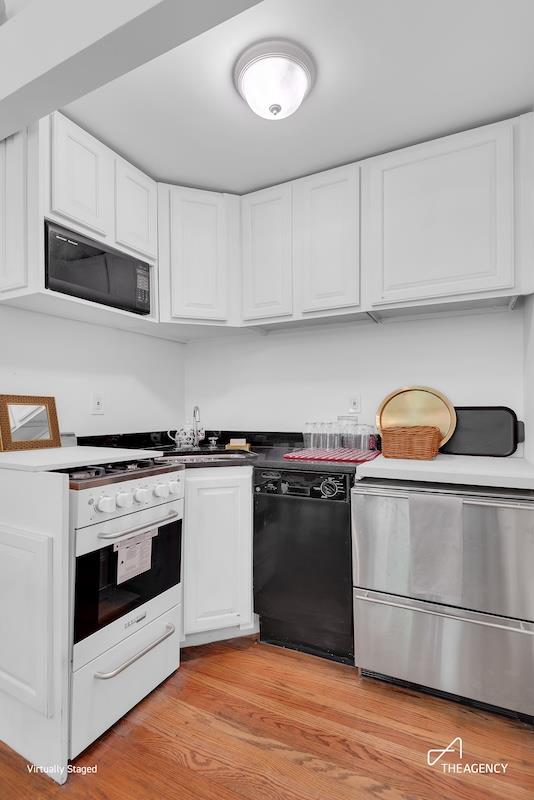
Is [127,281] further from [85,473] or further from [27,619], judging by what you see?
[27,619]

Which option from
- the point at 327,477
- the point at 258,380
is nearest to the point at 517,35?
the point at 327,477

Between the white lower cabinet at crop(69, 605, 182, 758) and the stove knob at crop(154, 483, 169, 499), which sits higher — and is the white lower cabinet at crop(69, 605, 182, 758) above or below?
below

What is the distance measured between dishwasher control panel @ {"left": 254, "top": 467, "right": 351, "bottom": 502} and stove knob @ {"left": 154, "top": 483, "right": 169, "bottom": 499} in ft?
1.54

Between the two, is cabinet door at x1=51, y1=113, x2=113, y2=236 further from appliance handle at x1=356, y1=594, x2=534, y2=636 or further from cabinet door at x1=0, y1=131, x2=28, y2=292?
appliance handle at x1=356, y1=594, x2=534, y2=636

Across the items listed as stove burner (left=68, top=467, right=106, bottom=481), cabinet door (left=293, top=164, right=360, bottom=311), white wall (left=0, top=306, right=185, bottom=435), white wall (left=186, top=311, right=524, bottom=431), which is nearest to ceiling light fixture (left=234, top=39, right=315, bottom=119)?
cabinet door (left=293, top=164, right=360, bottom=311)

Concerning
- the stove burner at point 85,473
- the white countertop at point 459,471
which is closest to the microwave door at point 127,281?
the stove burner at point 85,473

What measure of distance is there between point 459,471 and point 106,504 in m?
1.27

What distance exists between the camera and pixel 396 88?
162 cm

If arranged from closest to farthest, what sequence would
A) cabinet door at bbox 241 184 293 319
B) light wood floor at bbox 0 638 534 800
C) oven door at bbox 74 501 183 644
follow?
light wood floor at bbox 0 638 534 800
oven door at bbox 74 501 183 644
cabinet door at bbox 241 184 293 319

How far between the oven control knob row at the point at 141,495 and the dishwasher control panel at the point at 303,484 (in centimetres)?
57

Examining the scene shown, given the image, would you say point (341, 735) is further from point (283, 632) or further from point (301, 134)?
point (301, 134)

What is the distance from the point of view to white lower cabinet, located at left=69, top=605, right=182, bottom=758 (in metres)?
1.35

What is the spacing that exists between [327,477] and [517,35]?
5.53 feet

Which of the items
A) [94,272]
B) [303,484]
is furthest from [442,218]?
[94,272]
